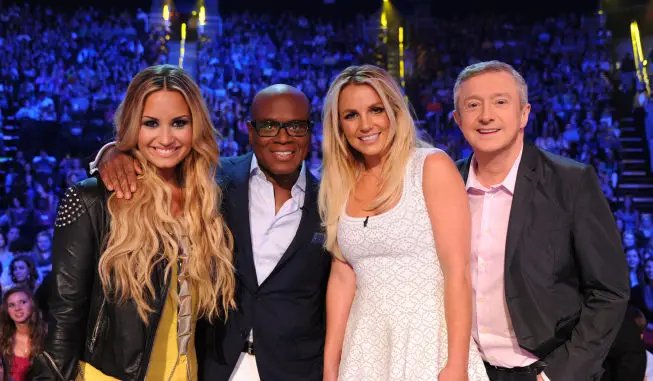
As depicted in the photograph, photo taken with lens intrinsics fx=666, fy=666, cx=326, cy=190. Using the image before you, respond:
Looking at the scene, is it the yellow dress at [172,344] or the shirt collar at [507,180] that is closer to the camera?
the yellow dress at [172,344]

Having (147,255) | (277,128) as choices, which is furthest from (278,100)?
(147,255)

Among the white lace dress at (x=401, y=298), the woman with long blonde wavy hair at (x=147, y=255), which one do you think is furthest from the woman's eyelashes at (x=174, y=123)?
the white lace dress at (x=401, y=298)

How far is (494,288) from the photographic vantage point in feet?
7.37

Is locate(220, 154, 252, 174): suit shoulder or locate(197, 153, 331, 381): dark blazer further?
locate(220, 154, 252, 174): suit shoulder

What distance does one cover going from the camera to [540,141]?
10477 millimetres

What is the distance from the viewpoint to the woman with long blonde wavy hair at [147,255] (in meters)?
2.03

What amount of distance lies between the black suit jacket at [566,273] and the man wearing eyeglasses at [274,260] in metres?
0.75

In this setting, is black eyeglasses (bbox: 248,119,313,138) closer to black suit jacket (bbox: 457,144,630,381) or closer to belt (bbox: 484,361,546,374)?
black suit jacket (bbox: 457,144,630,381)

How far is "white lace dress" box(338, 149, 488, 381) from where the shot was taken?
81.5 inches

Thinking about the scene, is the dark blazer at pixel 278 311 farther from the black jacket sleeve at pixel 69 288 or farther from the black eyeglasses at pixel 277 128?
the black jacket sleeve at pixel 69 288

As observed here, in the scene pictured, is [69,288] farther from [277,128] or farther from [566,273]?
[566,273]

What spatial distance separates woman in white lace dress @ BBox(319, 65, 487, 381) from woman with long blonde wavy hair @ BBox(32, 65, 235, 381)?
41 cm

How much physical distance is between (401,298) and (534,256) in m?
0.47

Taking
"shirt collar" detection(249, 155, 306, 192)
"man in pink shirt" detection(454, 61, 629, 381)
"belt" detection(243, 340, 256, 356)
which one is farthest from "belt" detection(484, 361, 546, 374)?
"shirt collar" detection(249, 155, 306, 192)
